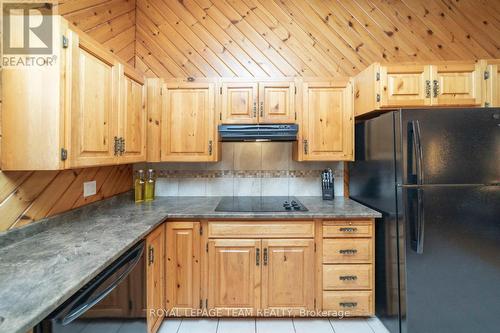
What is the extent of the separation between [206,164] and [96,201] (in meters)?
1.06

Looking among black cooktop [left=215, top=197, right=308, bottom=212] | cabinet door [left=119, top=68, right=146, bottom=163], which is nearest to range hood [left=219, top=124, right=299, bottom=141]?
black cooktop [left=215, top=197, right=308, bottom=212]

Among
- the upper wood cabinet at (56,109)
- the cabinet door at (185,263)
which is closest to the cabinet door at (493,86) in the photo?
the cabinet door at (185,263)

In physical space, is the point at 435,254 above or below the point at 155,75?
below

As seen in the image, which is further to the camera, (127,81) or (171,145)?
(171,145)

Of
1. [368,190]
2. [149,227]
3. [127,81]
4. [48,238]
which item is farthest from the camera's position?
[368,190]

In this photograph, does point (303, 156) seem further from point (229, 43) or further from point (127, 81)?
point (127, 81)

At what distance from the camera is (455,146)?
5.39 ft

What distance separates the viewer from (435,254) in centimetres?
165

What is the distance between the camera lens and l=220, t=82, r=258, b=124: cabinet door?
2238mm

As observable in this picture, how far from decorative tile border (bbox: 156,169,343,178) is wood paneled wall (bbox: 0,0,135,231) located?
1.50ft

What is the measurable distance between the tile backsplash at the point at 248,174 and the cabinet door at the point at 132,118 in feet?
1.77

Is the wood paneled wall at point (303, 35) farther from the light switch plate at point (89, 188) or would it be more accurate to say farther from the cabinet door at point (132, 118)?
the light switch plate at point (89, 188)

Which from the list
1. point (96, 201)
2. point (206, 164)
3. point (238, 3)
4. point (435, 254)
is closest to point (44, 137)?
point (96, 201)

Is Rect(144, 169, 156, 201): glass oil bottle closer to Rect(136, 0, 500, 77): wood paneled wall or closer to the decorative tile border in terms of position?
the decorative tile border
